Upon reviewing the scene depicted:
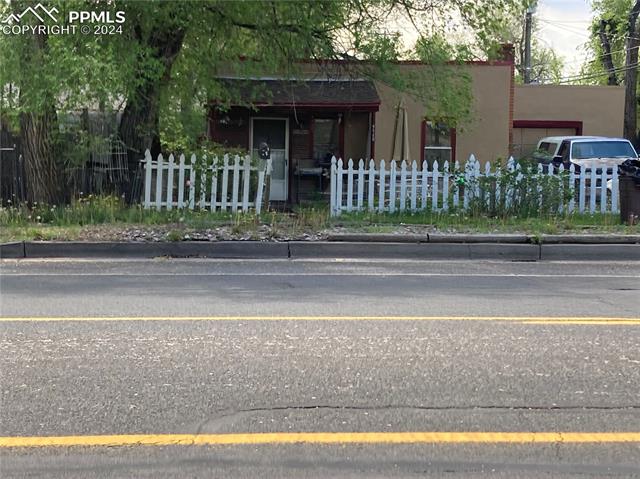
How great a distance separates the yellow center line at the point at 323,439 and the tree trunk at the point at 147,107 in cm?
1067

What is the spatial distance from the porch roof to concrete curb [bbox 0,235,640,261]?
21.4 feet

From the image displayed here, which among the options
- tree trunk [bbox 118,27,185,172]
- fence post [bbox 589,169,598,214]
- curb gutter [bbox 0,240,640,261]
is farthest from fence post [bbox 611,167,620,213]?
tree trunk [bbox 118,27,185,172]

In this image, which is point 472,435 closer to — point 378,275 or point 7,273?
point 378,275

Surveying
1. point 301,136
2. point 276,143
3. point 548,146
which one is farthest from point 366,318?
point 548,146

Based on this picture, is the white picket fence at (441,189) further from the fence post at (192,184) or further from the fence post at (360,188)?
the fence post at (192,184)

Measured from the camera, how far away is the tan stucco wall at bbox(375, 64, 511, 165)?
64.7 feet

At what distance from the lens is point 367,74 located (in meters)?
15.9

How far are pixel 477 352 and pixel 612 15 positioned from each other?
36021mm

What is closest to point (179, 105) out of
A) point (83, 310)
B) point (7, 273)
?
point (7, 273)

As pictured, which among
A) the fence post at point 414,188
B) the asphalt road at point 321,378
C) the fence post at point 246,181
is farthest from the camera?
the fence post at point 246,181

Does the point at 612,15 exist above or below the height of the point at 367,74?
above

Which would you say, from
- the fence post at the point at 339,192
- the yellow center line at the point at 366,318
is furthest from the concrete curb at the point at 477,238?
the yellow center line at the point at 366,318

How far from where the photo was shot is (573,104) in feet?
87.9

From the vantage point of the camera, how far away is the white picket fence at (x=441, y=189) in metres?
14.1
